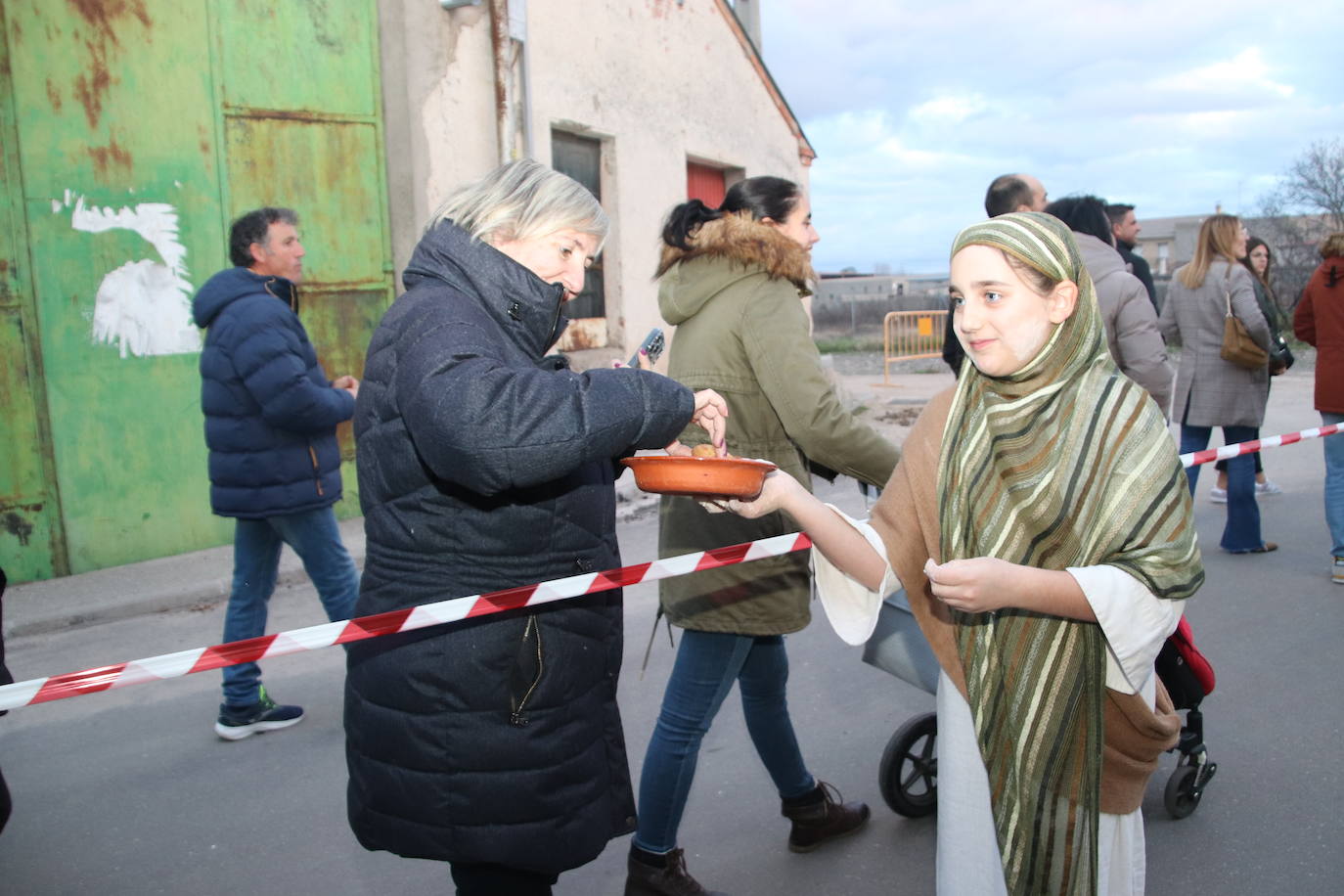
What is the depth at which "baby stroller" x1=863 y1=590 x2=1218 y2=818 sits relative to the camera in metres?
3.02

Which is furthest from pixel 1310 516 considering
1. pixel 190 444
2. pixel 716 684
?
pixel 190 444

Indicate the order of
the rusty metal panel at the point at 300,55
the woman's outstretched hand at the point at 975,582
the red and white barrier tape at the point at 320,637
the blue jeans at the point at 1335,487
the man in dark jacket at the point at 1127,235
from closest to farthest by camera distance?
the woman's outstretched hand at the point at 975,582, the red and white barrier tape at the point at 320,637, the blue jeans at the point at 1335,487, the rusty metal panel at the point at 300,55, the man in dark jacket at the point at 1127,235

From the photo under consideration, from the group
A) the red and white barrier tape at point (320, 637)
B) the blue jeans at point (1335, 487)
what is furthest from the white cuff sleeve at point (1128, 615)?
the blue jeans at point (1335, 487)

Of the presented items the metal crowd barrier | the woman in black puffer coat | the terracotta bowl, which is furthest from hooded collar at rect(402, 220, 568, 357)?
the metal crowd barrier

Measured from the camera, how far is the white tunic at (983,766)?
2018mm

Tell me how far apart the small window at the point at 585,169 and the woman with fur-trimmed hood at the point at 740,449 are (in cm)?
647

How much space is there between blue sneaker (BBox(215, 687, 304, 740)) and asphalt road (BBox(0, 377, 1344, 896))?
6 cm

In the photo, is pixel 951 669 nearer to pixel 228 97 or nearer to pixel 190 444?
pixel 190 444

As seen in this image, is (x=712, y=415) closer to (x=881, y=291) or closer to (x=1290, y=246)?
(x=1290, y=246)

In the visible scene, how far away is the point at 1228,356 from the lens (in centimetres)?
685

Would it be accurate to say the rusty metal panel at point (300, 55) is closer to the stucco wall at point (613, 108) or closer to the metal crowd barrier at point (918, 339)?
the stucco wall at point (613, 108)

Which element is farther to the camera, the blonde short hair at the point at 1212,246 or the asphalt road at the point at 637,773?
the blonde short hair at the point at 1212,246

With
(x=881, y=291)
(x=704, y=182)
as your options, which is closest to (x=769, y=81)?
(x=704, y=182)

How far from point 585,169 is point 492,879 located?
880cm
